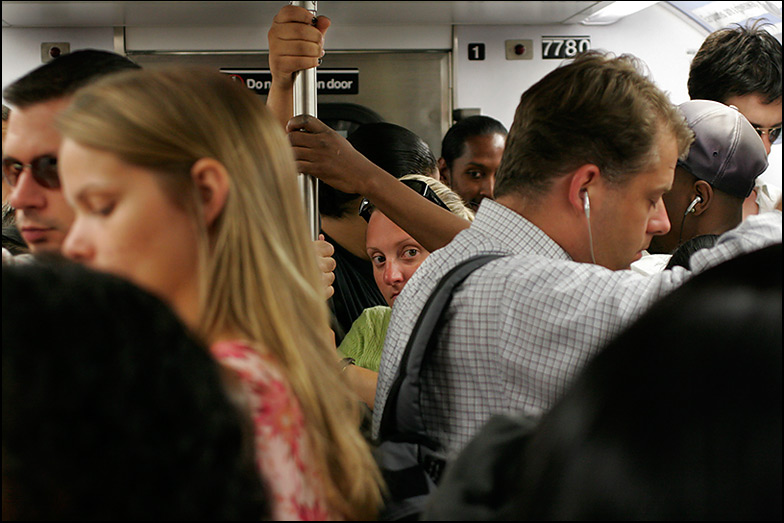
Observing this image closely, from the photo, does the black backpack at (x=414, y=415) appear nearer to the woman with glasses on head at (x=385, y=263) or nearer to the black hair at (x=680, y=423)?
the black hair at (x=680, y=423)

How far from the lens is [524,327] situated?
1.26 meters

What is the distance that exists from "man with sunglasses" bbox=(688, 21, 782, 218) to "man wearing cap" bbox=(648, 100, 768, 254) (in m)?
0.49

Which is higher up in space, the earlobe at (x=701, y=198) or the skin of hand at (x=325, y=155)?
the skin of hand at (x=325, y=155)

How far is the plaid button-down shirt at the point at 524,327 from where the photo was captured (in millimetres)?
1231

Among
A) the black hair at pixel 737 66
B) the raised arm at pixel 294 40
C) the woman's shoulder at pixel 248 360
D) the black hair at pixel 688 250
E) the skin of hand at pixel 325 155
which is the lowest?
the woman's shoulder at pixel 248 360

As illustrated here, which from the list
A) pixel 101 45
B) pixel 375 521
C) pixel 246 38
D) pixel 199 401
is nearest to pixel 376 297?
pixel 375 521

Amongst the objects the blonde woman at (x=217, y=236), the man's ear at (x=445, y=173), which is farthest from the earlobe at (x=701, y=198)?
the man's ear at (x=445, y=173)

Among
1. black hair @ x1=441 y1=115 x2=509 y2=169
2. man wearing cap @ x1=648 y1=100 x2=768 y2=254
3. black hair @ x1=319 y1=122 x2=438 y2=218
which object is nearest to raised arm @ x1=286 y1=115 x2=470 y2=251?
man wearing cap @ x1=648 y1=100 x2=768 y2=254

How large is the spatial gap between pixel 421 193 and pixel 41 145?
1.33m

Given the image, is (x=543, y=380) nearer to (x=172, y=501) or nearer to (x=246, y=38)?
(x=172, y=501)

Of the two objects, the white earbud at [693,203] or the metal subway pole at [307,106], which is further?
the white earbud at [693,203]

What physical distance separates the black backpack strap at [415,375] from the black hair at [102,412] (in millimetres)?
651

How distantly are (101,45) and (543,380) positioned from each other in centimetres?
475

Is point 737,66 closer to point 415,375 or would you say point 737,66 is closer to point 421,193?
point 421,193
